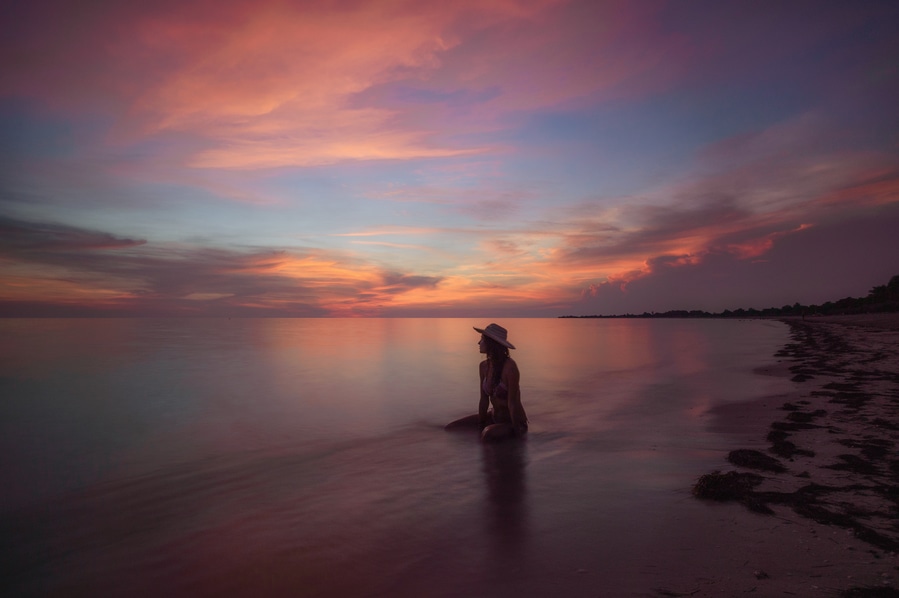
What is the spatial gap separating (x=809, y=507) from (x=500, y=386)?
18.6ft

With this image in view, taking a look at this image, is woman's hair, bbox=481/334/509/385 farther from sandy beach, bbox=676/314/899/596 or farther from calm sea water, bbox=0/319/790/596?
sandy beach, bbox=676/314/899/596

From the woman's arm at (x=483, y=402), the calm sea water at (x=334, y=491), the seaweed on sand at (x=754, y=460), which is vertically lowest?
the calm sea water at (x=334, y=491)

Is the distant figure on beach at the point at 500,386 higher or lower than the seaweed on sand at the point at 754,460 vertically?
higher

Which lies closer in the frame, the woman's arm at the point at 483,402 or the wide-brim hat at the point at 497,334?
the wide-brim hat at the point at 497,334

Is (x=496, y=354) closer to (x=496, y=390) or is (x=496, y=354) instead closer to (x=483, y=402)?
(x=496, y=390)

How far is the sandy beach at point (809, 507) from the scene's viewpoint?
4.18 m

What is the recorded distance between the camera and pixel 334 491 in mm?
7676

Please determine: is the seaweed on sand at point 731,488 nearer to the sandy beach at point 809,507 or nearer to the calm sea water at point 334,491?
the sandy beach at point 809,507

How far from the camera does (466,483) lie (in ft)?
25.5

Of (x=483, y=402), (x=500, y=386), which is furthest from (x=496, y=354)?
(x=483, y=402)

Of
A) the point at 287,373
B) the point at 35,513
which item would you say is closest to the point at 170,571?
the point at 35,513

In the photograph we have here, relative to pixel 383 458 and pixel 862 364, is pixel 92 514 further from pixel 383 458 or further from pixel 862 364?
pixel 862 364

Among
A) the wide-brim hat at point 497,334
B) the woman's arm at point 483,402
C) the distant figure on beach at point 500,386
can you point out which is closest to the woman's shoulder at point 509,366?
the distant figure on beach at point 500,386

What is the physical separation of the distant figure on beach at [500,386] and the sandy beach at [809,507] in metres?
4.07
